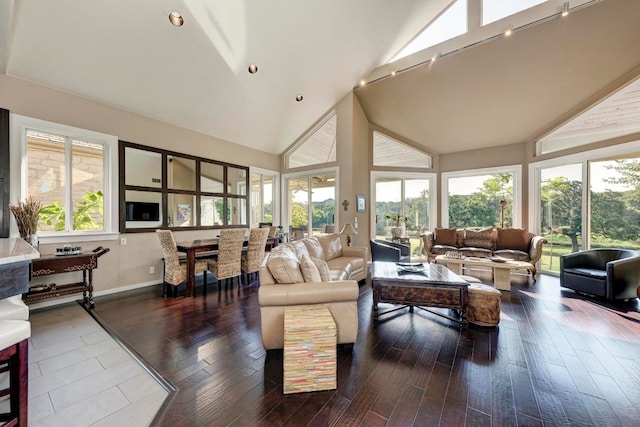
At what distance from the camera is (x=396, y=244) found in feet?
18.3

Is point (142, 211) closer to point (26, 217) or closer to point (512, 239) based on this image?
point (26, 217)

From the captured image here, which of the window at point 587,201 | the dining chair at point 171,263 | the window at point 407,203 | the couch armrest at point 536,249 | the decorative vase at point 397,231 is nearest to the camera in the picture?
the dining chair at point 171,263

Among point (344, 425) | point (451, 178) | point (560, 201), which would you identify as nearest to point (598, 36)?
point (560, 201)

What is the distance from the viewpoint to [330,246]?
440 cm

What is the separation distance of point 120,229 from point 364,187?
16.3 feet

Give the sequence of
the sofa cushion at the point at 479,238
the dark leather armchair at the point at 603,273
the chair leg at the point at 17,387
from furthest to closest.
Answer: the sofa cushion at the point at 479,238 < the dark leather armchair at the point at 603,273 < the chair leg at the point at 17,387

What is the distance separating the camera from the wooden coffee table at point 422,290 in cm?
278

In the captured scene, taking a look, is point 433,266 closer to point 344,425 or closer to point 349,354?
point 349,354

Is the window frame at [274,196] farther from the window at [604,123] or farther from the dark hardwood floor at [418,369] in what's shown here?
the window at [604,123]

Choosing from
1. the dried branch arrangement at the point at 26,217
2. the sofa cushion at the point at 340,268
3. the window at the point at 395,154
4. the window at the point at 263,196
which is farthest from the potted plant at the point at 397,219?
the dried branch arrangement at the point at 26,217

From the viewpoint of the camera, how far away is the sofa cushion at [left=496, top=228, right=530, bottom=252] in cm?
512

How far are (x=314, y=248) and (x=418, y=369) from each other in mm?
2206

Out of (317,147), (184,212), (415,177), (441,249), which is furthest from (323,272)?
(415,177)

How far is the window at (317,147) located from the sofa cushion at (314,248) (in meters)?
2.69
